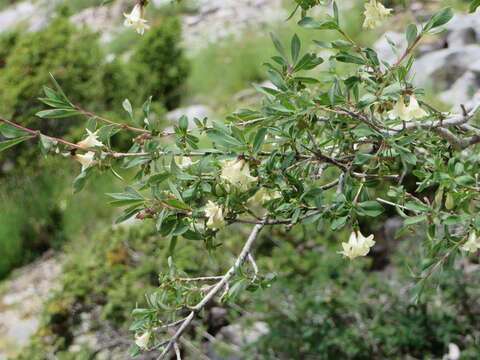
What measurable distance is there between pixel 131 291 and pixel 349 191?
144 cm

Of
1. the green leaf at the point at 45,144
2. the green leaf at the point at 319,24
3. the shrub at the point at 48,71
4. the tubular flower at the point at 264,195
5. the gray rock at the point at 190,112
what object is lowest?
the gray rock at the point at 190,112

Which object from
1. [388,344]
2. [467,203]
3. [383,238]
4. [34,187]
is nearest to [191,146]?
[467,203]

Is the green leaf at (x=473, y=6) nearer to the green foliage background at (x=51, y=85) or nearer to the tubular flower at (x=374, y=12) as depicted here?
the tubular flower at (x=374, y=12)

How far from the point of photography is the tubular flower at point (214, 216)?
851 millimetres

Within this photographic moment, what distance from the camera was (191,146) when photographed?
0.93m

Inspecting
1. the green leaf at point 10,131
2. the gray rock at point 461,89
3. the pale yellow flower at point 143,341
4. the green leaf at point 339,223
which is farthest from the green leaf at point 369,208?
the gray rock at point 461,89

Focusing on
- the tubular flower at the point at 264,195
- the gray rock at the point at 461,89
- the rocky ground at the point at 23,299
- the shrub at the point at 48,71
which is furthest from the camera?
the shrub at the point at 48,71

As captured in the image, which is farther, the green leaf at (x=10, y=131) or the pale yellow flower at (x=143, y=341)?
the pale yellow flower at (x=143, y=341)

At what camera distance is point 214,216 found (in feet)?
2.79

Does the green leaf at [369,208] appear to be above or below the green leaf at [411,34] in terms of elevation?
below

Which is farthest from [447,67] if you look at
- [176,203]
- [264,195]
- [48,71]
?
[176,203]

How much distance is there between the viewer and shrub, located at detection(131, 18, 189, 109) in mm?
5227

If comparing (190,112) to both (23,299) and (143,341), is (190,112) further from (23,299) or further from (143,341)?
(143,341)

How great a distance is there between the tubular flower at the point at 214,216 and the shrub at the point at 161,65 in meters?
4.43
